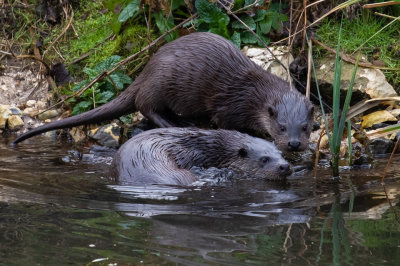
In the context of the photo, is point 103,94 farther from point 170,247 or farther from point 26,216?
point 170,247

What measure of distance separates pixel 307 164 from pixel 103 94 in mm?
1584

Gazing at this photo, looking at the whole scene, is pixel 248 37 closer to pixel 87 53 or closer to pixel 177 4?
pixel 177 4

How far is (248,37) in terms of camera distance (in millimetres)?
4445

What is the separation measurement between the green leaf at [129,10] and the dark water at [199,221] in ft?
5.00

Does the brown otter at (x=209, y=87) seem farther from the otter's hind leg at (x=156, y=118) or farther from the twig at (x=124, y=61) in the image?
the twig at (x=124, y=61)

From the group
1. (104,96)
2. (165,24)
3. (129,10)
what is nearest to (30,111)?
(104,96)

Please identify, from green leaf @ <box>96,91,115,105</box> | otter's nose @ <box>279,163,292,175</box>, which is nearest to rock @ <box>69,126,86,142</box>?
green leaf @ <box>96,91,115,105</box>

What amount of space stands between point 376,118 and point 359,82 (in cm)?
33

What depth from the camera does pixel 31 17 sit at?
17.1 feet

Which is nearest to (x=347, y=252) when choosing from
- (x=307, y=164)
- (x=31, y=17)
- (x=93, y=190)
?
(x=93, y=190)

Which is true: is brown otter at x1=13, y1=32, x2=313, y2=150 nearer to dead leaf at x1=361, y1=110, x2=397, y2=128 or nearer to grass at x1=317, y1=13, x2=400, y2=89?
dead leaf at x1=361, y1=110, x2=397, y2=128

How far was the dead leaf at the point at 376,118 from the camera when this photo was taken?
3938 mm

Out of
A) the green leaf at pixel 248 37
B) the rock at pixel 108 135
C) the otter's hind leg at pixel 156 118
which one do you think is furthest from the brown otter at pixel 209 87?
the green leaf at pixel 248 37

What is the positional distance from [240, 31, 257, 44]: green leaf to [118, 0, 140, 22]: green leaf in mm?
739
